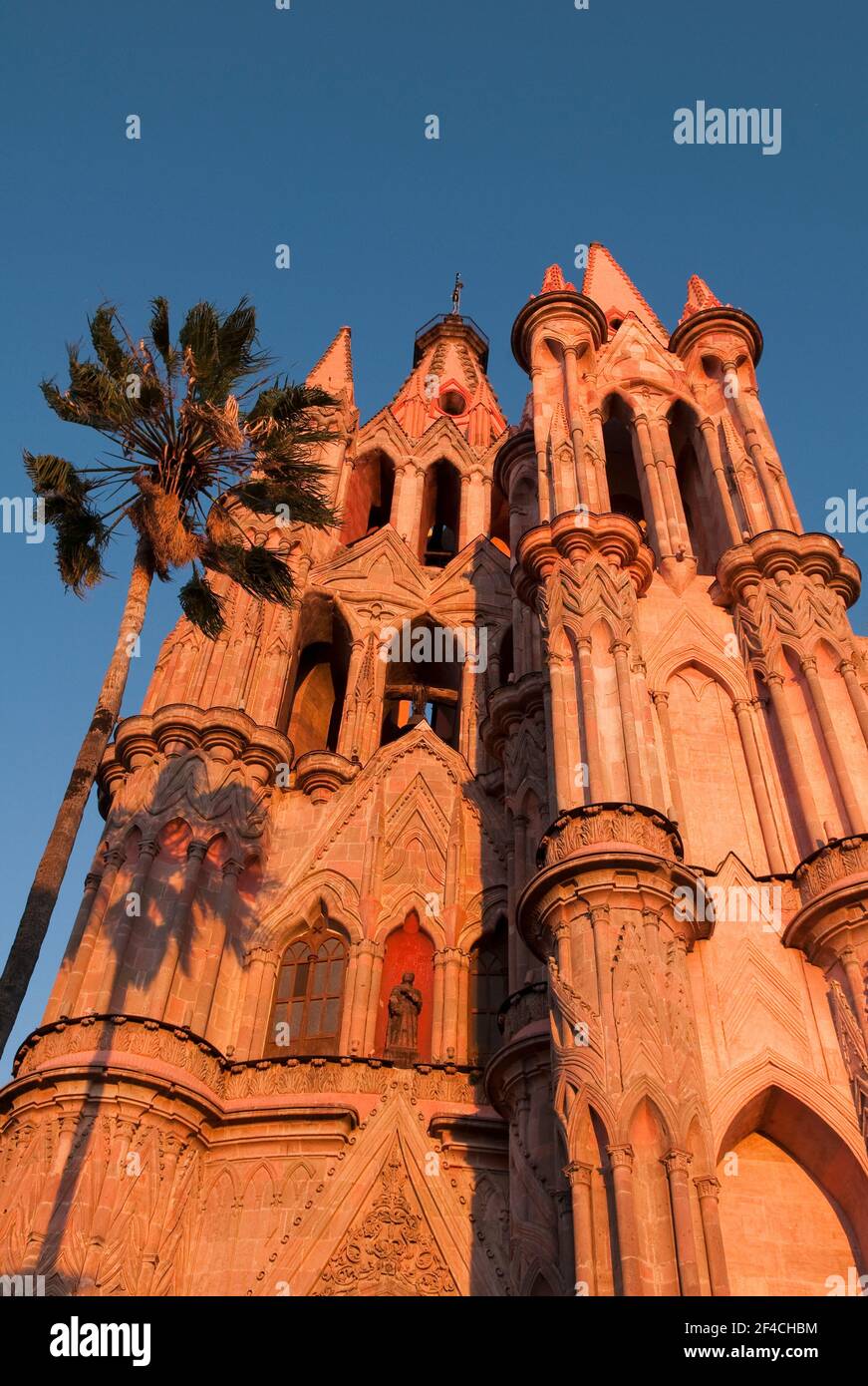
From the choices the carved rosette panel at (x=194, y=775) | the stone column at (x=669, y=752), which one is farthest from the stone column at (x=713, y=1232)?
the carved rosette panel at (x=194, y=775)

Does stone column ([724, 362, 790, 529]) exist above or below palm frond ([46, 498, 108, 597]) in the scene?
above

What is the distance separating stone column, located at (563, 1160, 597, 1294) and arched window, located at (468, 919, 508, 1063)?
19.5ft

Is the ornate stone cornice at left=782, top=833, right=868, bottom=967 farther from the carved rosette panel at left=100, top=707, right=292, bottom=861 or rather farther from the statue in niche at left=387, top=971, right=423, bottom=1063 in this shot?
the carved rosette panel at left=100, top=707, right=292, bottom=861

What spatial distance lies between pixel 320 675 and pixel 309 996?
10.6 metres

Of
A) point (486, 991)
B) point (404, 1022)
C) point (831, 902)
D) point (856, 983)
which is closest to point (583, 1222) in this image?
point (856, 983)

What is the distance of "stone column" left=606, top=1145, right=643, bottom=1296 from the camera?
495 inches

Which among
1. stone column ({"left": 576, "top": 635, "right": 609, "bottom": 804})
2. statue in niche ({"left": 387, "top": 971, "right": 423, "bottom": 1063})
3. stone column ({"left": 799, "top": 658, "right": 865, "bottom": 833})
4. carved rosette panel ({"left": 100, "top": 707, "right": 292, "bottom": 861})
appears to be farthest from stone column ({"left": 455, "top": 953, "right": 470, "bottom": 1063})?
stone column ({"left": 799, "top": 658, "right": 865, "bottom": 833})

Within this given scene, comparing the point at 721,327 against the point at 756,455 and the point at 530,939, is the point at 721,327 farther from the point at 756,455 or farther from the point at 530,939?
the point at 530,939

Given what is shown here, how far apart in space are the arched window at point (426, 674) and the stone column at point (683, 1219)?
15321mm

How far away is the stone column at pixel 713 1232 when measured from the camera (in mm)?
12836

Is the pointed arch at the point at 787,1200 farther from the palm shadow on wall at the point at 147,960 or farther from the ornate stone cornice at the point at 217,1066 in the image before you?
the palm shadow on wall at the point at 147,960

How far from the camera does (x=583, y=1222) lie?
13.3m

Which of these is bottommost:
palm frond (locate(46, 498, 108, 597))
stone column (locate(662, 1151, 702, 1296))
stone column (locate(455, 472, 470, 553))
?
stone column (locate(662, 1151, 702, 1296))
